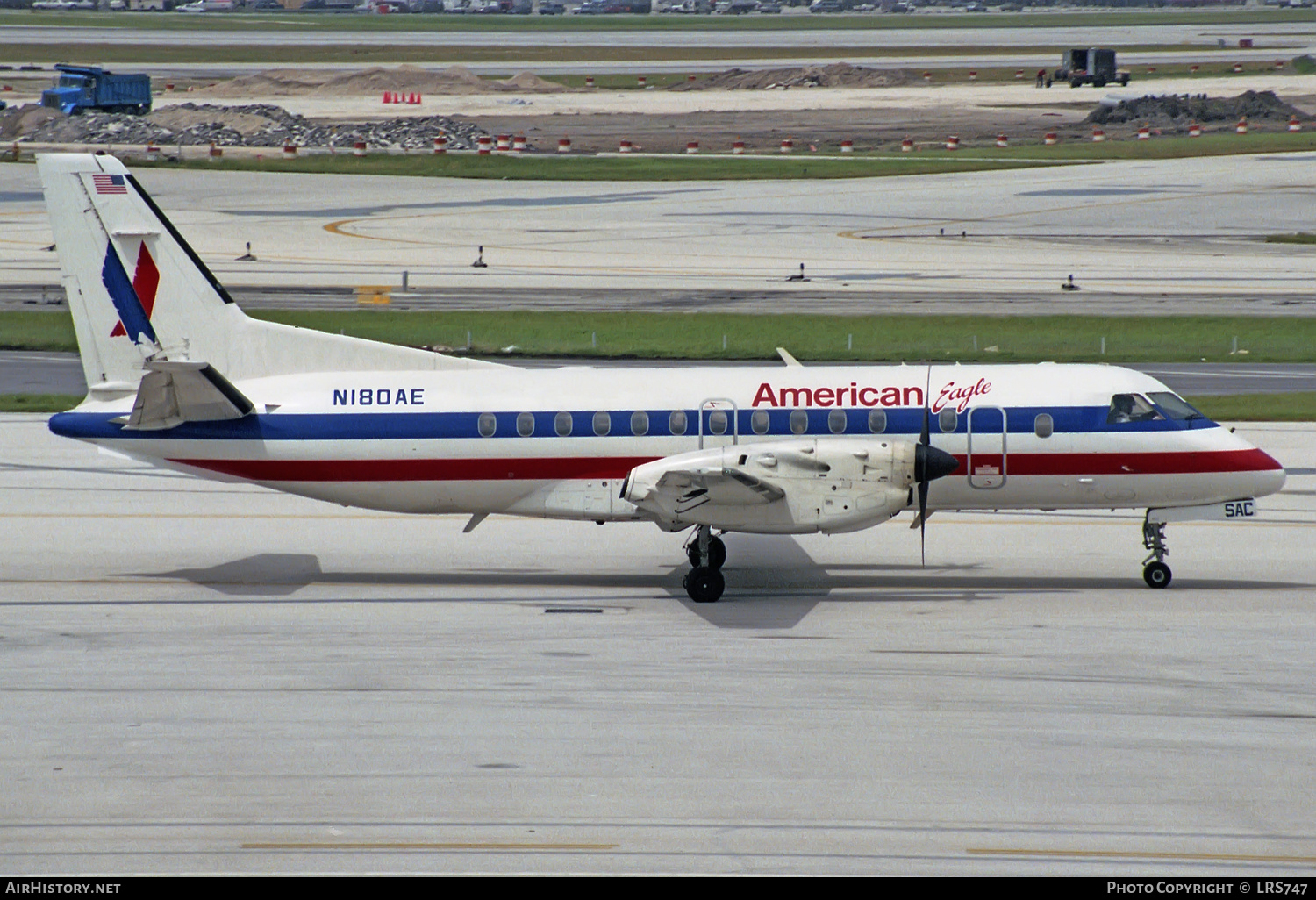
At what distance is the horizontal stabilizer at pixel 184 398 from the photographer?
2131cm

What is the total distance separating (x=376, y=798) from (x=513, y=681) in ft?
11.9

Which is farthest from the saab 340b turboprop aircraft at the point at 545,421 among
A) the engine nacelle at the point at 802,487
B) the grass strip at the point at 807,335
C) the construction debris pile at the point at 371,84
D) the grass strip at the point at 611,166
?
the construction debris pile at the point at 371,84

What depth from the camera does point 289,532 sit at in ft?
84.2

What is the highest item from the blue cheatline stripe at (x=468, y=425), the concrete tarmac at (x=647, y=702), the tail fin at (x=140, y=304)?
the tail fin at (x=140, y=304)

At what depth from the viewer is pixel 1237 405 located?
34.8m

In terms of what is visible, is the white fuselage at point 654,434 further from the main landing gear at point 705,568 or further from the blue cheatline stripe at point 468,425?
the main landing gear at point 705,568

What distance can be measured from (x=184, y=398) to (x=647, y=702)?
30.5ft

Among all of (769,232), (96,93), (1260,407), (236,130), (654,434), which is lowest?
(1260,407)

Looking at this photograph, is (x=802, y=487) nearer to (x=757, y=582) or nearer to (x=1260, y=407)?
(x=757, y=582)

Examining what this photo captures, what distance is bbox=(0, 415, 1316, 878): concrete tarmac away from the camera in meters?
13.1

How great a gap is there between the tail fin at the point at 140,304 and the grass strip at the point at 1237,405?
13.8 meters

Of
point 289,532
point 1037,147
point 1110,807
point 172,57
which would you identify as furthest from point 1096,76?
point 1110,807

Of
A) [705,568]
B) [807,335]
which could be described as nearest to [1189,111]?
[807,335]
